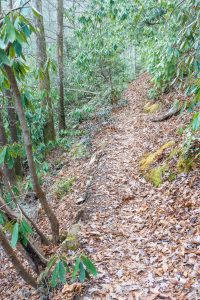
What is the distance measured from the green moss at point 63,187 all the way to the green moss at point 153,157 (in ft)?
5.49

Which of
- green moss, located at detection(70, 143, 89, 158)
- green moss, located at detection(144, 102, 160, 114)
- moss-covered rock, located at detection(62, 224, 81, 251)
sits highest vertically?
green moss, located at detection(144, 102, 160, 114)

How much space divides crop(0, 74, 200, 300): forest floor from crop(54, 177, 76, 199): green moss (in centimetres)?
17

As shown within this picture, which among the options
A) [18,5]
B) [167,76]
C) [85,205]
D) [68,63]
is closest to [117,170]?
[85,205]

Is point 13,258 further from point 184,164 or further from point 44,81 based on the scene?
point 44,81

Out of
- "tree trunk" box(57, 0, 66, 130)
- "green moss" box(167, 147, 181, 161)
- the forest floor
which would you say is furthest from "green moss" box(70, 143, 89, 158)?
"green moss" box(167, 147, 181, 161)

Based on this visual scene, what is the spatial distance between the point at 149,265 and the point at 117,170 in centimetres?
289

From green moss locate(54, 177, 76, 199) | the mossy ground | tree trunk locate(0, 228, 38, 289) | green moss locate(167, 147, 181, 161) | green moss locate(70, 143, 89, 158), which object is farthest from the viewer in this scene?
green moss locate(70, 143, 89, 158)

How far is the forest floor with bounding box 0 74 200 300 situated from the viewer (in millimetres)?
3123

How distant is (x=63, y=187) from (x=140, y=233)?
111 inches

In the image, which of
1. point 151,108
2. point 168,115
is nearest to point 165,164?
point 168,115

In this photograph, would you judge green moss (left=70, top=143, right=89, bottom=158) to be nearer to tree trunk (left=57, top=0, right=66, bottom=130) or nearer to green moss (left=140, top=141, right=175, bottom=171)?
tree trunk (left=57, top=0, right=66, bottom=130)

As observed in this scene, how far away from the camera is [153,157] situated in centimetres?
582

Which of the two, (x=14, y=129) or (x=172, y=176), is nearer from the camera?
(x=172, y=176)

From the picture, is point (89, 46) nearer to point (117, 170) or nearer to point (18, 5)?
point (117, 170)
